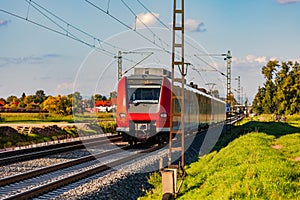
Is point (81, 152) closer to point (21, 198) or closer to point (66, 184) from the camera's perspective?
point (66, 184)

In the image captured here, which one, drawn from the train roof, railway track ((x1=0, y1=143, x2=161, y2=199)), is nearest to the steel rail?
railway track ((x1=0, y1=143, x2=161, y2=199))

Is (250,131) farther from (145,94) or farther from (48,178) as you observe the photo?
(48,178)

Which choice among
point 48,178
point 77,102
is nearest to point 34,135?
point 48,178

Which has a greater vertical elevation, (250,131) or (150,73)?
(150,73)

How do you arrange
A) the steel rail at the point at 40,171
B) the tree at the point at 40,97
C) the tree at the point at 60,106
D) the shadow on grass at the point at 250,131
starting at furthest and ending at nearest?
the tree at the point at 40,97
the tree at the point at 60,106
the shadow on grass at the point at 250,131
the steel rail at the point at 40,171

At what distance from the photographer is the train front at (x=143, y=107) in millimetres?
20781

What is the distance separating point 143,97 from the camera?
21.1 metres

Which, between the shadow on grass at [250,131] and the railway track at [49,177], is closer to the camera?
the railway track at [49,177]

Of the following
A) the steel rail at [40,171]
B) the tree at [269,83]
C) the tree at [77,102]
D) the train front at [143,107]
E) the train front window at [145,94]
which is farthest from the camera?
the tree at [269,83]

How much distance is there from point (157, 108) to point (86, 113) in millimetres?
30629

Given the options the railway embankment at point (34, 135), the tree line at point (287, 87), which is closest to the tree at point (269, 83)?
the tree line at point (287, 87)

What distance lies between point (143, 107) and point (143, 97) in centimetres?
49

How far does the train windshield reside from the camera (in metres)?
20.9

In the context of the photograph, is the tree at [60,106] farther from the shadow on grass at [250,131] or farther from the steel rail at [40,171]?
the steel rail at [40,171]
